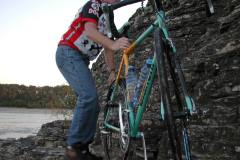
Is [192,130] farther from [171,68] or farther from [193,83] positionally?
[171,68]

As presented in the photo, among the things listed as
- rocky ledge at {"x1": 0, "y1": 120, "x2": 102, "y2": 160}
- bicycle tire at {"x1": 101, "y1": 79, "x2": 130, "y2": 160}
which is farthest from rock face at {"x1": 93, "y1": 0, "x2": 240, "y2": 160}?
rocky ledge at {"x1": 0, "y1": 120, "x2": 102, "y2": 160}

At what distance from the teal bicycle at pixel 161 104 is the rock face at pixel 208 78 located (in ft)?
1.15

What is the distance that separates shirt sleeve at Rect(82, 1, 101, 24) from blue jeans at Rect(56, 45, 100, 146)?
724 millimetres

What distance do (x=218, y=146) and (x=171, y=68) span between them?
1.92 meters

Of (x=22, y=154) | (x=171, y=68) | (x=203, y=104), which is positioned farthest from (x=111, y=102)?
(x=22, y=154)

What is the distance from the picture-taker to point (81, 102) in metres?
5.65

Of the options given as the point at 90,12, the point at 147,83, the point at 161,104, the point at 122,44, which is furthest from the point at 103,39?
the point at 161,104

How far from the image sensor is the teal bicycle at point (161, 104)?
4.03m

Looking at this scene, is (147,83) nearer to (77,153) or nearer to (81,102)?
(81,102)

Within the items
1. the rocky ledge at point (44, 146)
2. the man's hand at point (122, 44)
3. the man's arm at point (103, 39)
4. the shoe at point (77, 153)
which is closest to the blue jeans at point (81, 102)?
the shoe at point (77, 153)

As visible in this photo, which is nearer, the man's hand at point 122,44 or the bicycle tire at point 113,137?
the man's hand at point 122,44

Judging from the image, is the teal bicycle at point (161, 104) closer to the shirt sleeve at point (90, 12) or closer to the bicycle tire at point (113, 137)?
the bicycle tire at point (113, 137)

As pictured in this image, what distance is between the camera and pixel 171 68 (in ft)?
14.6

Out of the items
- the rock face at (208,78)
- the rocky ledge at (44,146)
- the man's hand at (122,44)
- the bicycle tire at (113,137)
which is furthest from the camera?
the rocky ledge at (44,146)
